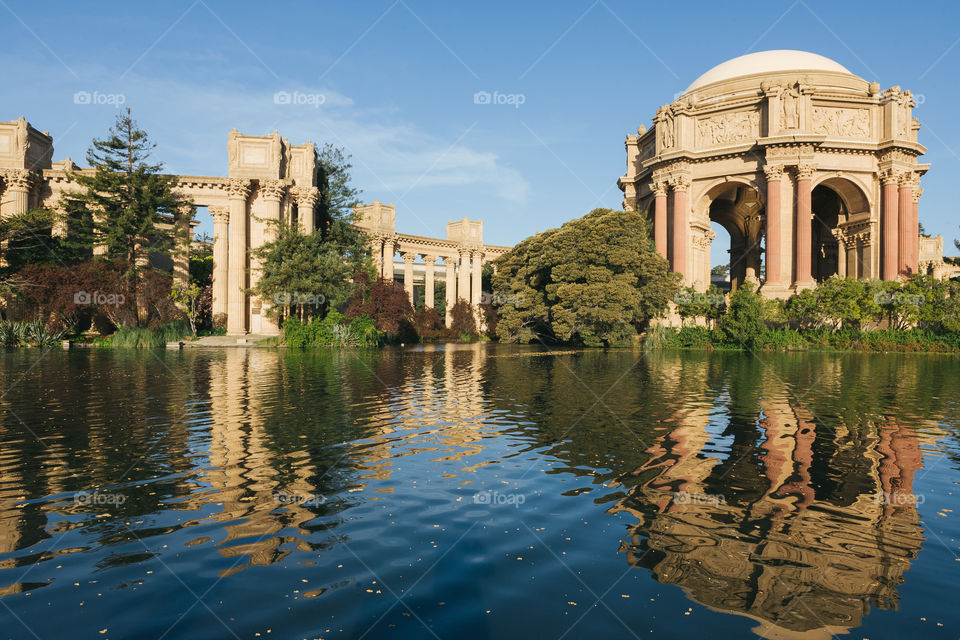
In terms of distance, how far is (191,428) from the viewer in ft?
32.1

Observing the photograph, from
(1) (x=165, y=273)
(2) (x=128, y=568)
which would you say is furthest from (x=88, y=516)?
(1) (x=165, y=273)

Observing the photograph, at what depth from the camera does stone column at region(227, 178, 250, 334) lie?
39.8m

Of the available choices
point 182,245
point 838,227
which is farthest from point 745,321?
point 182,245

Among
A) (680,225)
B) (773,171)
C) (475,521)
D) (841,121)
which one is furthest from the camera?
(680,225)

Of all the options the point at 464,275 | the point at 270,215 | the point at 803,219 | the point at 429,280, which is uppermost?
the point at 803,219

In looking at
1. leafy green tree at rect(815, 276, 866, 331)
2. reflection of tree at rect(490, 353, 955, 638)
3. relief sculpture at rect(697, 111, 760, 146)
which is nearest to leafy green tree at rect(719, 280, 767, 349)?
leafy green tree at rect(815, 276, 866, 331)

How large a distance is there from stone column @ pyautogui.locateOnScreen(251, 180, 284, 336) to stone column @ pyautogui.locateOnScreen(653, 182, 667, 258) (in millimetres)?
31139

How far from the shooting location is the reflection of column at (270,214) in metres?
39.5

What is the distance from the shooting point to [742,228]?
65812 millimetres

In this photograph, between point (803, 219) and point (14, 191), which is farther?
point (803, 219)

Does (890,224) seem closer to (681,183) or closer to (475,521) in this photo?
(681,183)

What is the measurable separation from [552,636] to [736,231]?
70.2 m

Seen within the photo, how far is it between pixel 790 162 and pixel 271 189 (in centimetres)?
3889

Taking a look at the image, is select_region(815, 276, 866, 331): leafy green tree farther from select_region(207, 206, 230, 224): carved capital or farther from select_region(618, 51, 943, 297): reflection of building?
select_region(207, 206, 230, 224): carved capital
